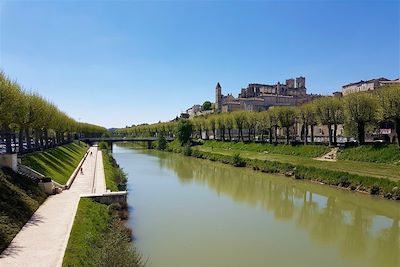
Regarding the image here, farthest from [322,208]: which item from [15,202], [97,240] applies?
[15,202]

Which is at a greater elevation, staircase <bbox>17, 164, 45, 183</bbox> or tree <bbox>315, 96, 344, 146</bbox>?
tree <bbox>315, 96, 344, 146</bbox>

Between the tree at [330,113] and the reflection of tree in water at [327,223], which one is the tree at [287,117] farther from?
the reflection of tree in water at [327,223]

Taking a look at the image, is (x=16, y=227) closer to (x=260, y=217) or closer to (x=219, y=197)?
(x=260, y=217)

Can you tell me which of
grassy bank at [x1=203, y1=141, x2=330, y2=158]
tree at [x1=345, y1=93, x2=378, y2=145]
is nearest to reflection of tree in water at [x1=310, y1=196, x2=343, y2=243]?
tree at [x1=345, y1=93, x2=378, y2=145]

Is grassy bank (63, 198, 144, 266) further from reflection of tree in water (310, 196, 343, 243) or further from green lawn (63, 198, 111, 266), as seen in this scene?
reflection of tree in water (310, 196, 343, 243)

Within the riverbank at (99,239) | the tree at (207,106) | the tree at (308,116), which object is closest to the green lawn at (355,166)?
the tree at (308,116)

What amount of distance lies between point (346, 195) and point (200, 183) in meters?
15.7

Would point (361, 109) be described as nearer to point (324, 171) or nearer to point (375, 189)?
point (324, 171)

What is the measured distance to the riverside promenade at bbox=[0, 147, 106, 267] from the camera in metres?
11.8

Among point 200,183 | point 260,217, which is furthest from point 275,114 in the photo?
point 260,217

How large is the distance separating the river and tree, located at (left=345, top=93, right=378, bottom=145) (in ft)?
37.4

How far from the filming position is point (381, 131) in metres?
56.9

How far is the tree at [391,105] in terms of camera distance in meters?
38.0

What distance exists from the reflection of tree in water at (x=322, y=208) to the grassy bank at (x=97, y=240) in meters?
10.8
